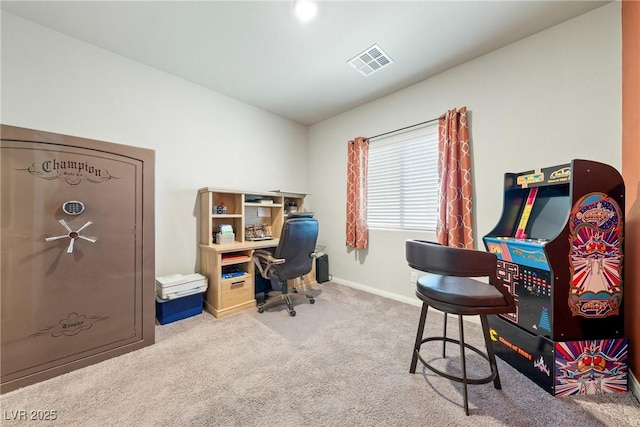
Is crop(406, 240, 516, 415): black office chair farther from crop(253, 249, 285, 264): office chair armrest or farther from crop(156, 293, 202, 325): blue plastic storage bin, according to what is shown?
crop(156, 293, 202, 325): blue plastic storage bin

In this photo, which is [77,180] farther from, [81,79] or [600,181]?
[600,181]

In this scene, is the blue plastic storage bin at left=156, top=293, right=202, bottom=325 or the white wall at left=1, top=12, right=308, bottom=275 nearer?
the white wall at left=1, top=12, right=308, bottom=275

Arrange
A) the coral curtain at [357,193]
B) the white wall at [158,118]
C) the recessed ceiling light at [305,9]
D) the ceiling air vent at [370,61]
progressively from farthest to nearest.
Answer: the coral curtain at [357,193] → the ceiling air vent at [370,61] → the white wall at [158,118] → the recessed ceiling light at [305,9]

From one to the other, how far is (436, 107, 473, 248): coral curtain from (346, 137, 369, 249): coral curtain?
102cm

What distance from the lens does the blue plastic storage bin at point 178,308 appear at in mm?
2252

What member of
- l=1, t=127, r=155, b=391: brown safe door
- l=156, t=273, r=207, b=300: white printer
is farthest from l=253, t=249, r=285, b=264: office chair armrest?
l=1, t=127, r=155, b=391: brown safe door

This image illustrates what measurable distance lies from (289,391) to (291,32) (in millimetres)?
2759

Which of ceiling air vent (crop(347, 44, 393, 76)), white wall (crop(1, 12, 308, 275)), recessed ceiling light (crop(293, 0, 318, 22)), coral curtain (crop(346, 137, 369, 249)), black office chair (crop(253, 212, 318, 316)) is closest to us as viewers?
recessed ceiling light (crop(293, 0, 318, 22))

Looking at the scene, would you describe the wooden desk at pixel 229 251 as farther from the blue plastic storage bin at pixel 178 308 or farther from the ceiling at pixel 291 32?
the ceiling at pixel 291 32

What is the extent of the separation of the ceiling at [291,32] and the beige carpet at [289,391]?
106 inches

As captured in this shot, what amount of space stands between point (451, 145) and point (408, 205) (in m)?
0.84

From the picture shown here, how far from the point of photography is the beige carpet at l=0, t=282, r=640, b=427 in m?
Result: 1.19

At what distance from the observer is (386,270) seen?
3.01m

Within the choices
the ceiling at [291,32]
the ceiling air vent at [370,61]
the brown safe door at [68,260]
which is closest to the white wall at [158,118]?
the ceiling at [291,32]
